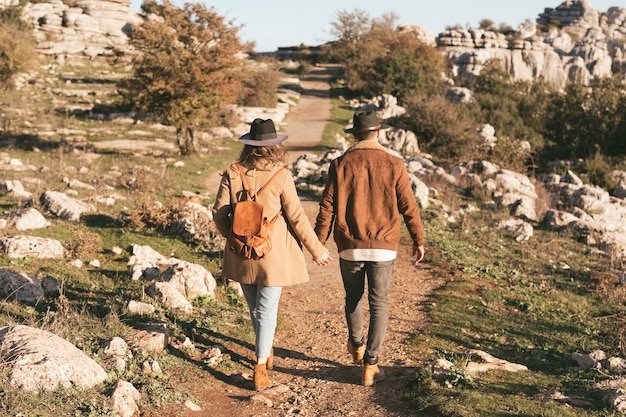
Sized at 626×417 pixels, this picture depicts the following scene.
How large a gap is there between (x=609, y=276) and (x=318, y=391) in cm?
709

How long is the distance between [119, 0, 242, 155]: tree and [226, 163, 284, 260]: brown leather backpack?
14.1m

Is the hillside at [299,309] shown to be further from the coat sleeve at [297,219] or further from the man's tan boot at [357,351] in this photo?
the coat sleeve at [297,219]

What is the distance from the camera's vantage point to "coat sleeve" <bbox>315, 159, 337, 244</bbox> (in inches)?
213

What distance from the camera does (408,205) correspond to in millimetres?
5355

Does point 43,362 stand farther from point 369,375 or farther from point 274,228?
point 369,375

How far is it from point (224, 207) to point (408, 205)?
1.57 meters

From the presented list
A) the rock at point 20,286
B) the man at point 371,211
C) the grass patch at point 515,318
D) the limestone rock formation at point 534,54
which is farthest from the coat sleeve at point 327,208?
the limestone rock formation at point 534,54

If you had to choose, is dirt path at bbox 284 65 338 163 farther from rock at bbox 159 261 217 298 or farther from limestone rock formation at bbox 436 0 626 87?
rock at bbox 159 261 217 298

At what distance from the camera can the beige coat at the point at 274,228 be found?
504cm

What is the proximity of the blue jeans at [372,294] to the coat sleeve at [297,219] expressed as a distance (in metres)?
0.38

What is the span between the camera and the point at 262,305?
17.1 feet

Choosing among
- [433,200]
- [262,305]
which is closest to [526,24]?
[433,200]

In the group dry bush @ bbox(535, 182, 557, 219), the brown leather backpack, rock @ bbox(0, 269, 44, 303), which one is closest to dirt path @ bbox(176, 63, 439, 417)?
the brown leather backpack

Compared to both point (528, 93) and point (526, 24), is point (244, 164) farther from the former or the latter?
point (526, 24)
